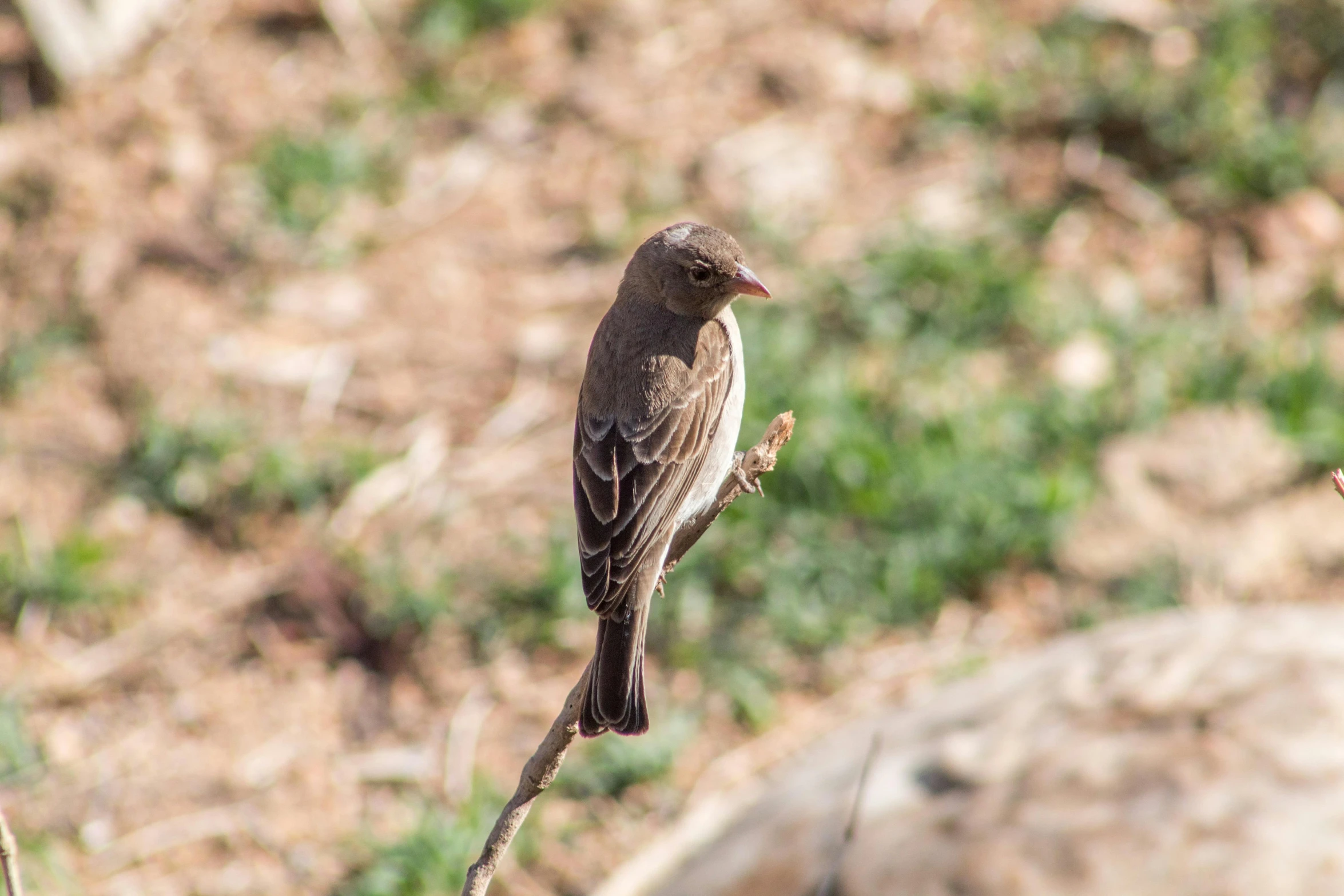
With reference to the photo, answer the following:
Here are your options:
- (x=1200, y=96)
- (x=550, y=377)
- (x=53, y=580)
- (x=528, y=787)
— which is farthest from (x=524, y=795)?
(x=1200, y=96)

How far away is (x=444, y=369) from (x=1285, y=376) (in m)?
3.62

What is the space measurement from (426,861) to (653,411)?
207 centimetres

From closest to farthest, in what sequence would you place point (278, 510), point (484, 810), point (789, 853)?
point (789, 853), point (484, 810), point (278, 510)

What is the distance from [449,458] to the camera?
19.6 ft

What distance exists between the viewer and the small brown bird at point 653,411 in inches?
112

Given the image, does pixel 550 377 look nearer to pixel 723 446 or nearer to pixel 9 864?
pixel 723 446

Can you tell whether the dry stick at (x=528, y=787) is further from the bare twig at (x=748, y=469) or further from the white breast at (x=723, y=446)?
the white breast at (x=723, y=446)

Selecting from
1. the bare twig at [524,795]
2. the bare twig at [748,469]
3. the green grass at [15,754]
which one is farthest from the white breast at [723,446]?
the green grass at [15,754]

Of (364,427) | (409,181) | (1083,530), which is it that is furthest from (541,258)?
(1083,530)

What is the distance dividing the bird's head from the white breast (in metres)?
0.11

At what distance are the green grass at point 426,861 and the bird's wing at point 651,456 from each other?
179 cm

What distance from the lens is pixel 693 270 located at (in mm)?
2867

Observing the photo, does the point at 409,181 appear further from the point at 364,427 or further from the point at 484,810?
the point at 484,810

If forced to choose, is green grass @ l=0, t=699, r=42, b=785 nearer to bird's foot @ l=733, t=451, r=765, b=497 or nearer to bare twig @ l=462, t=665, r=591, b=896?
bird's foot @ l=733, t=451, r=765, b=497
